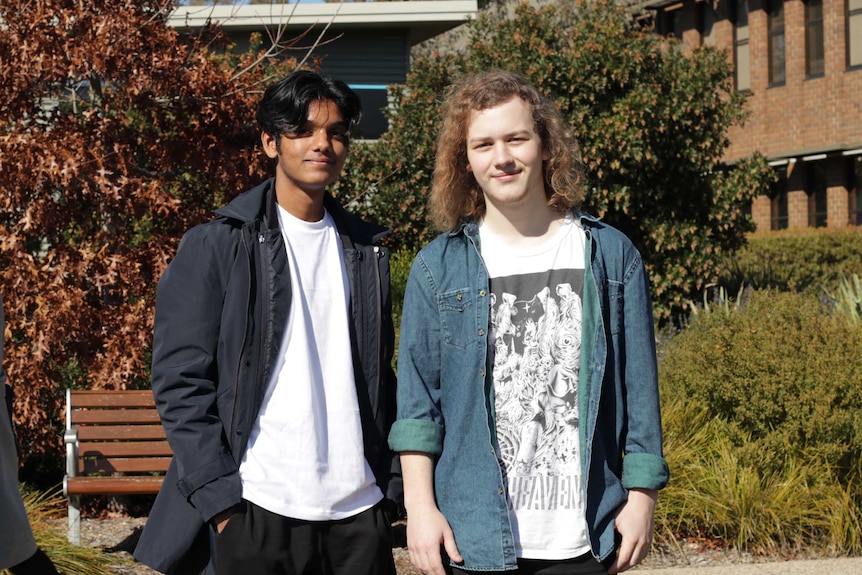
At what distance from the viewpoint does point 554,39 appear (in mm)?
12914

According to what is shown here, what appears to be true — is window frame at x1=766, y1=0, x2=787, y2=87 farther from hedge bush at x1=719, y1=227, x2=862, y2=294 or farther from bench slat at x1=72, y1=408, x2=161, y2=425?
bench slat at x1=72, y1=408, x2=161, y2=425

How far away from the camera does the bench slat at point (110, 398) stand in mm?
6863

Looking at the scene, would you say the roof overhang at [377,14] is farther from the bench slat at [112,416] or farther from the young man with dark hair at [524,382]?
the young man with dark hair at [524,382]

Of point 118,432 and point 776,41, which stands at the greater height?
point 776,41

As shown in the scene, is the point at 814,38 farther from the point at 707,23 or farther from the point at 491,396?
the point at 491,396

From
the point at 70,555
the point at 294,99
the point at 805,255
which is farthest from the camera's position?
the point at 805,255

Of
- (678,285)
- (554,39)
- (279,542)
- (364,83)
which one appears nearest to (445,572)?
(279,542)

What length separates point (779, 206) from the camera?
25797 mm

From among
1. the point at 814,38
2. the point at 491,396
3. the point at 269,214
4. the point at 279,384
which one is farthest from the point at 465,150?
the point at 814,38

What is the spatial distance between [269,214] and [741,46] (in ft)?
81.3

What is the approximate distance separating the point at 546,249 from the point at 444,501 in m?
0.71

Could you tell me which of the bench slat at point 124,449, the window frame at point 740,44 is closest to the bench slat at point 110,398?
the bench slat at point 124,449

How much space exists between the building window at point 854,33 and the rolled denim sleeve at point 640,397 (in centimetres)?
2211

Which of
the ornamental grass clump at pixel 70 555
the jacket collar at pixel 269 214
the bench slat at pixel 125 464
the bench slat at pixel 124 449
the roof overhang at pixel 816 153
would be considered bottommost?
the ornamental grass clump at pixel 70 555
